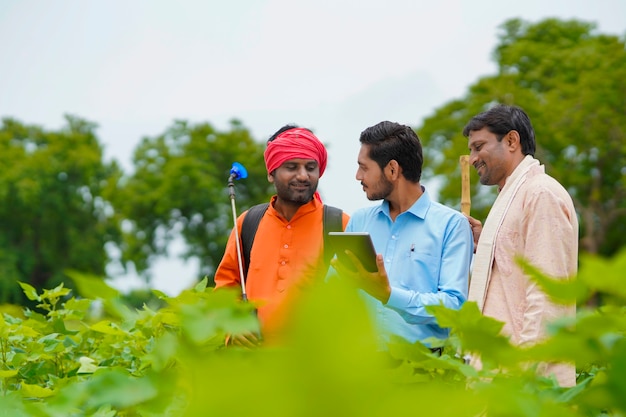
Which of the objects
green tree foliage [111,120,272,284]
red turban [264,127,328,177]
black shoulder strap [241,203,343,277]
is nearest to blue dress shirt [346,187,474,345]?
black shoulder strap [241,203,343,277]

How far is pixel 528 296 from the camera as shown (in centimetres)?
365

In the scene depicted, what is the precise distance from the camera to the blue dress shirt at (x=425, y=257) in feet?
13.6

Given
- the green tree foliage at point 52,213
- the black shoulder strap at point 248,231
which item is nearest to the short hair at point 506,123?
the black shoulder strap at point 248,231

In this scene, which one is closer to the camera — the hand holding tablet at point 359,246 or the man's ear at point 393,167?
the hand holding tablet at point 359,246

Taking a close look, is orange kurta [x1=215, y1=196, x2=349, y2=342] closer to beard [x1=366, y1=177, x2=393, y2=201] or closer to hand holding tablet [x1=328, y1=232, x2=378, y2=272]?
beard [x1=366, y1=177, x2=393, y2=201]

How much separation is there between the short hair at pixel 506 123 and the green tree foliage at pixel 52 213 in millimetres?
47960

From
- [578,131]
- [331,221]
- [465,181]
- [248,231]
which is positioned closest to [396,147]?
[465,181]

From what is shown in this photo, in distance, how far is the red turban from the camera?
16.9 ft

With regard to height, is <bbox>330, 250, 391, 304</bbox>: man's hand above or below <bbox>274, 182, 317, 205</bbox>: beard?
below

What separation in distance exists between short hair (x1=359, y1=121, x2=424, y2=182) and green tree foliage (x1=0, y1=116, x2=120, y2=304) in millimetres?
47533

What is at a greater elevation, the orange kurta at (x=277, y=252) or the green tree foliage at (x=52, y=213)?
the orange kurta at (x=277, y=252)

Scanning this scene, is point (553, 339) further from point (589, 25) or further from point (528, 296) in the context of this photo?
point (589, 25)

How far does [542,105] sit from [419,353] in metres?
37.2

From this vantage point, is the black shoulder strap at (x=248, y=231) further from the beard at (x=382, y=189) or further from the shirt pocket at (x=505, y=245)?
the shirt pocket at (x=505, y=245)
